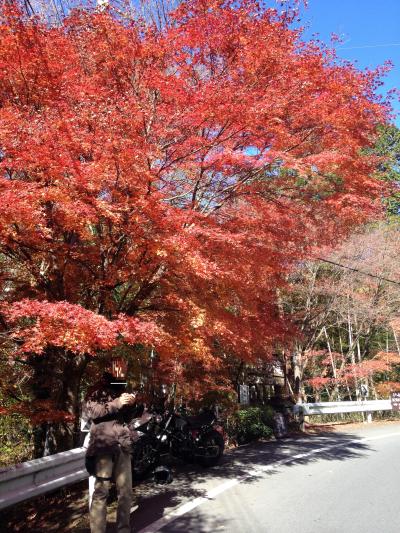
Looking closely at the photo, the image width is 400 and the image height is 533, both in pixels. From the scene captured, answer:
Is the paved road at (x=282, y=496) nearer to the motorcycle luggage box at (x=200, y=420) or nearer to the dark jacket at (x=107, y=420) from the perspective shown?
the motorcycle luggage box at (x=200, y=420)

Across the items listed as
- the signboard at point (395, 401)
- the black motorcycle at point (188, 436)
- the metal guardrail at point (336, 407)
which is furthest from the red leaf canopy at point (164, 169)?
the signboard at point (395, 401)

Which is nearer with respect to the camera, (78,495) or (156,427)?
(78,495)

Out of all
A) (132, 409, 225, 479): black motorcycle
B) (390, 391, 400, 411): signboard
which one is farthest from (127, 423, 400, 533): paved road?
(390, 391, 400, 411): signboard

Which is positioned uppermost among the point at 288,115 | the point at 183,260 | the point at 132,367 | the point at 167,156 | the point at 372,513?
the point at 288,115

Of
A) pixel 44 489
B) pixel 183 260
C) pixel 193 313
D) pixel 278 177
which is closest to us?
pixel 44 489

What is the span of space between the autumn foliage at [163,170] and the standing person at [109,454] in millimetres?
1344

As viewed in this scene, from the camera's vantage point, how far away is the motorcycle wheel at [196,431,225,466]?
8250 mm

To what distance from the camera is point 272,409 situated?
1445cm

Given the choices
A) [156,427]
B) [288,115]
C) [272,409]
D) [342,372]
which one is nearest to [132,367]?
[156,427]

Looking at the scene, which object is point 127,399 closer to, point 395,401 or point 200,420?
point 200,420

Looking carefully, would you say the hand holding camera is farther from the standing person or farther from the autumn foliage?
the autumn foliage

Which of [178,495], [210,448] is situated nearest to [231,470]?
[210,448]

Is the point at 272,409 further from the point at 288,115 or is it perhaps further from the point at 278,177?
the point at 288,115

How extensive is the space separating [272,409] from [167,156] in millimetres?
9907
